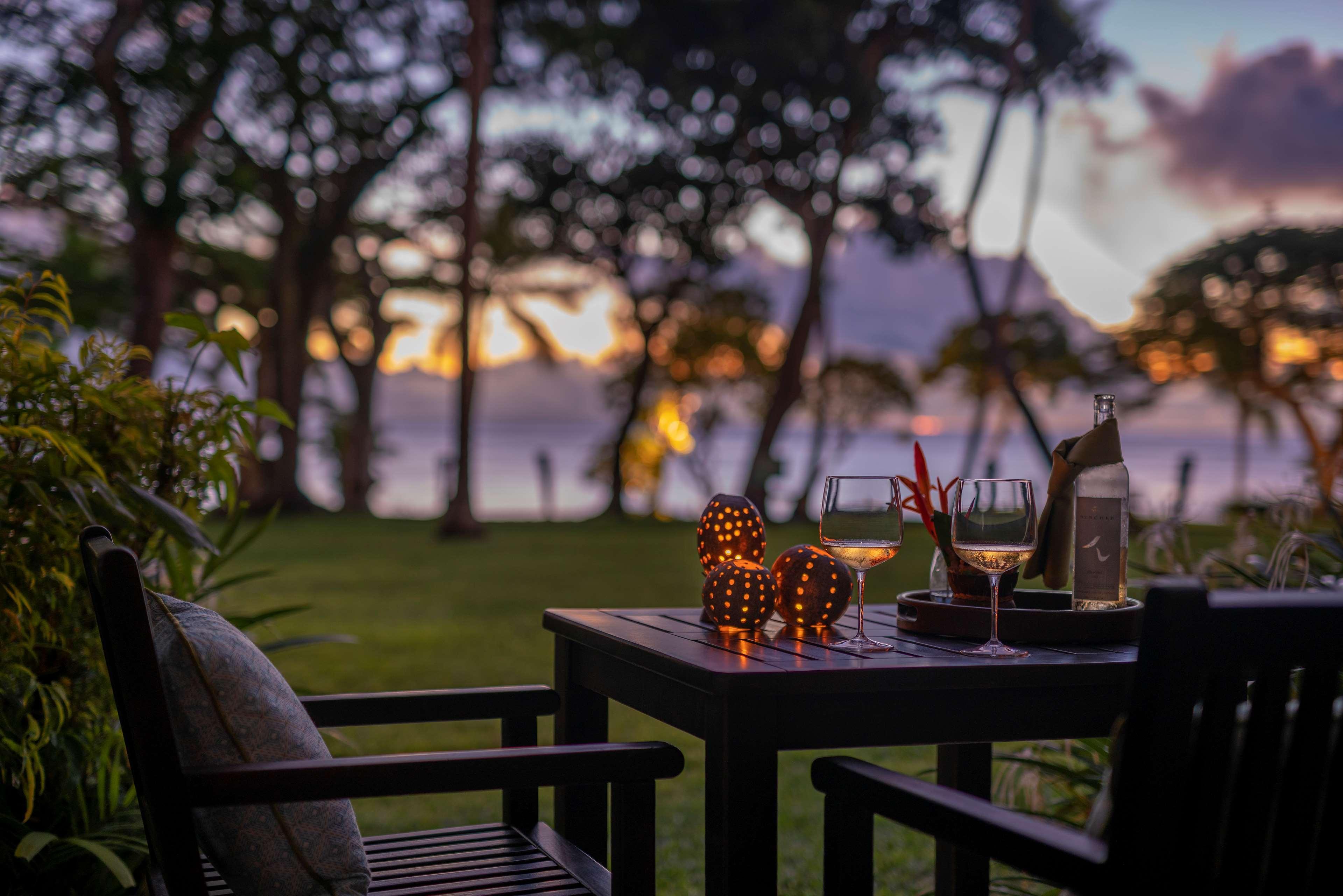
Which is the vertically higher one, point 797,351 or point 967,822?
point 797,351

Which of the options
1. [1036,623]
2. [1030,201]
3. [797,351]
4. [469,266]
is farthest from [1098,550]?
[1030,201]

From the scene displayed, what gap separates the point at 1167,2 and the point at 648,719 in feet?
33.2

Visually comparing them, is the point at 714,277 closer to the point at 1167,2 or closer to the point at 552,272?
the point at 552,272

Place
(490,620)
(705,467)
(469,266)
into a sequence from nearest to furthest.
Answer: (490,620) → (469,266) → (705,467)

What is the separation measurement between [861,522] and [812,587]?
225mm

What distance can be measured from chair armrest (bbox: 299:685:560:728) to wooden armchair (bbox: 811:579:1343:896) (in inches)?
46.0

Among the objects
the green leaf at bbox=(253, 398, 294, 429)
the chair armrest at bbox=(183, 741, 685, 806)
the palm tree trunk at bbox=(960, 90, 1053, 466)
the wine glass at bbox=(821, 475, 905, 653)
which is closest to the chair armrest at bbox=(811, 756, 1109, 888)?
the chair armrest at bbox=(183, 741, 685, 806)

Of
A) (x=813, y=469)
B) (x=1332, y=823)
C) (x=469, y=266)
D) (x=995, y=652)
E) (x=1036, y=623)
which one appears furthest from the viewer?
(x=813, y=469)

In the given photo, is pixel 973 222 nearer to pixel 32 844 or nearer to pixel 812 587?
pixel 812 587

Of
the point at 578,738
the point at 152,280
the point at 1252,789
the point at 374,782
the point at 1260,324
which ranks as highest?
the point at 1260,324

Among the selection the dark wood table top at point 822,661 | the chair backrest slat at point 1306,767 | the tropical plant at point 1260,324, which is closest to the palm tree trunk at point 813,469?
the tropical plant at point 1260,324

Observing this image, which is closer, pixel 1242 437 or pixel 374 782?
pixel 374 782

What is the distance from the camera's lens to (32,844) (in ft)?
6.38

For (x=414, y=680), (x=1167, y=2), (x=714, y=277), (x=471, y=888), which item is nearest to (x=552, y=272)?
(x=714, y=277)
